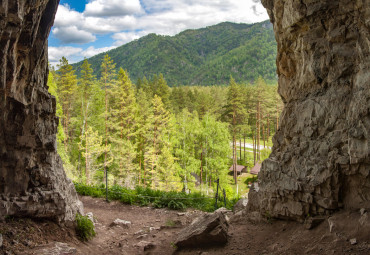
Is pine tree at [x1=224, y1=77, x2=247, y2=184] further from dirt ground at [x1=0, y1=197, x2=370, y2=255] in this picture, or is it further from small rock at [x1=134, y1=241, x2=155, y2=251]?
small rock at [x1=134, y1=241, x2=155, y2=251]

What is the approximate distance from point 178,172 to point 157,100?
8.22m

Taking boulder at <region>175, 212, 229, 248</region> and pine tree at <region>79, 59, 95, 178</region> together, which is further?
pine tree at <region>79, 59, 95, 178</region>

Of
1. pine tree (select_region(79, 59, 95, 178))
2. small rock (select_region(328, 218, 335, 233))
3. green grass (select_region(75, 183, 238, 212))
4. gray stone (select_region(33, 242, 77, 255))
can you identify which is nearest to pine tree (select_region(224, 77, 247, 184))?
pine tree (select_region(79, 59, 95, 178))

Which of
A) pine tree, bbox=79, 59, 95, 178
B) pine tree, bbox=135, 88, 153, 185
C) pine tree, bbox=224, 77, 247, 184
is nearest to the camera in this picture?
pine tree, bbox=135, 88, 153, 185

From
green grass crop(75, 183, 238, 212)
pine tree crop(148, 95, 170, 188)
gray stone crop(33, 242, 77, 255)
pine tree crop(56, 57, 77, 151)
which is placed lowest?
green grass crop(75, 183, 238, 212)

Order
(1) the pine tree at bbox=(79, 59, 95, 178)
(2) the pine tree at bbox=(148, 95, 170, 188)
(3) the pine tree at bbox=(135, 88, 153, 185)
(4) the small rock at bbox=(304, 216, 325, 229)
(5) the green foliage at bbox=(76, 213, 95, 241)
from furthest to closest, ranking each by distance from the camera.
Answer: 1. (1) the pine tree at bbox=(79, 59, 95, 178)
2. (3) the pine tree at bbox=(135, 88, 153, 185)
3. (2) the pine tree at bbox=(148, 95, 170, 188)
4. (5) the green foliage at bbox=(76, 213, 95, 241)
5. (4) the small rock at bbox=(304, 216, 325, 229)

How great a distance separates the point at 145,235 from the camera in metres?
9.11

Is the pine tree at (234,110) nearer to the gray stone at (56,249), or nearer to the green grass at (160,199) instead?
the green grass at (160,199)

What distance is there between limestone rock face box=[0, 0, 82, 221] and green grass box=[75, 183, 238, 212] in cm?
527

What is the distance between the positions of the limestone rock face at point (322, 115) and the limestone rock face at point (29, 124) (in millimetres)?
6339

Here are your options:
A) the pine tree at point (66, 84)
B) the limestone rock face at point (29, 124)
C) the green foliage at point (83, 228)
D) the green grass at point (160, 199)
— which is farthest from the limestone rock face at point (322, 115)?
the pine tree at point (66, 84)

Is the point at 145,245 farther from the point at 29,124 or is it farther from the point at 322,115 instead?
the point at 322,115

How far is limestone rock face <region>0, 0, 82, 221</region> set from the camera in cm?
535

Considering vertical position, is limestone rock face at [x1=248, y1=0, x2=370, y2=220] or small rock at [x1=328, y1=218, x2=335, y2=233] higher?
limestone rock face at [x1=248, y1=0, x2=370, y2=220]
